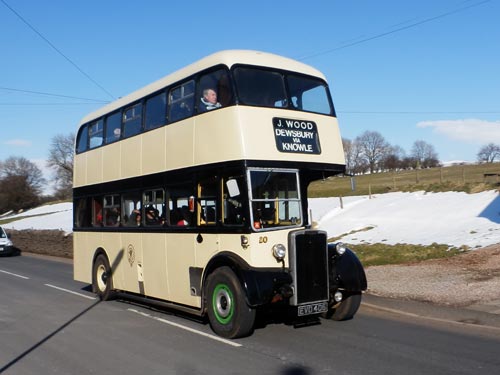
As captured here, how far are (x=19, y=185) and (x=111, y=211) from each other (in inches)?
3760

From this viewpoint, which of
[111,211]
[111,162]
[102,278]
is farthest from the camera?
[102,278]

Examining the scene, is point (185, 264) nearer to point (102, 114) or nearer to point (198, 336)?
point (198, 336)

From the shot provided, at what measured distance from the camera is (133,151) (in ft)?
34.8

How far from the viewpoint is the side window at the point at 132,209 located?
1056 cm

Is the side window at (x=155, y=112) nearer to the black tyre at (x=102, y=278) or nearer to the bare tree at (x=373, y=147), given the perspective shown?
the black tyre at (x=102, y=278)

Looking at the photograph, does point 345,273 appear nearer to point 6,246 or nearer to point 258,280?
point 258,280

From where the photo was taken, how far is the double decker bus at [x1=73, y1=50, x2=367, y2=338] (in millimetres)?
7570

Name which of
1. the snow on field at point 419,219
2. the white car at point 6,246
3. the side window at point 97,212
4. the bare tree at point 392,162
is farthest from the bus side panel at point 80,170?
the bare tree at point 392,162

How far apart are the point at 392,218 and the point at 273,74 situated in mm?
17450

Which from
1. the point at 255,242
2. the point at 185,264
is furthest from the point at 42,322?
the point at 255,242

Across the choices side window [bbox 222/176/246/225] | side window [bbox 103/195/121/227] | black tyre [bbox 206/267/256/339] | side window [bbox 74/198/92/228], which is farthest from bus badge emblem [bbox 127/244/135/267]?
side window [bbox 222/176/246/225]

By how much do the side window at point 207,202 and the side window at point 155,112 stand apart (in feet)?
6.06

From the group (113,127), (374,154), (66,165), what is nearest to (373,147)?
(374,154)

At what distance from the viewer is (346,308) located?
28.7ft
